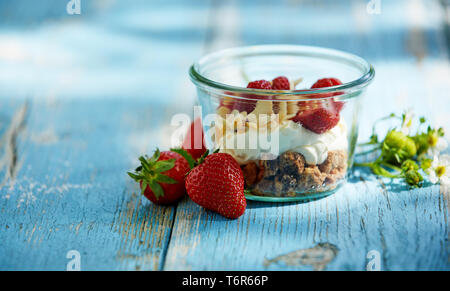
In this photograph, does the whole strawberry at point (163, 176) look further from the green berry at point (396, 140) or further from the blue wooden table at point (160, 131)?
the green berry at point (396, 140)

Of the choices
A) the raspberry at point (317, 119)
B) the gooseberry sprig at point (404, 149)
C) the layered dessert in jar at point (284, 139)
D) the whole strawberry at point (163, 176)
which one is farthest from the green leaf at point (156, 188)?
the gooseberry sprig at point (404, 149)

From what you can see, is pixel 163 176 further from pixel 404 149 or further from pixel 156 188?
pixel 404 149

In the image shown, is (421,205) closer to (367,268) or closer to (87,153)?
(367,268)

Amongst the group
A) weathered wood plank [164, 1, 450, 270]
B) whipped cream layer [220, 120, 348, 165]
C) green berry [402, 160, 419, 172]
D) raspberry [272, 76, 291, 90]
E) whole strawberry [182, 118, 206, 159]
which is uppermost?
raspberry [272, 76, 291, 90]

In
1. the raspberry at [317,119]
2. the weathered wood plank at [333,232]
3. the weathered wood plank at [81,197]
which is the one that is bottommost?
the weathered wood plank at [81,197]

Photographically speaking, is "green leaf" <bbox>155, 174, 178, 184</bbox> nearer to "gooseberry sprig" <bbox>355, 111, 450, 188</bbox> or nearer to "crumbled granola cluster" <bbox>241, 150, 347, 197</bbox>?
"crumbled granola cluster" <bbox>241, 150, 347, 197</bbox>

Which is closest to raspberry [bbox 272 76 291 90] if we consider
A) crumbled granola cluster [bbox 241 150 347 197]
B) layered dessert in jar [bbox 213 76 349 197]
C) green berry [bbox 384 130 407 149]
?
layered dessert in jar [bbox 213 76 349 197]

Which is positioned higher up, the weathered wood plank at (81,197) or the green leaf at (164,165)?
the green leaf at (164,165)
